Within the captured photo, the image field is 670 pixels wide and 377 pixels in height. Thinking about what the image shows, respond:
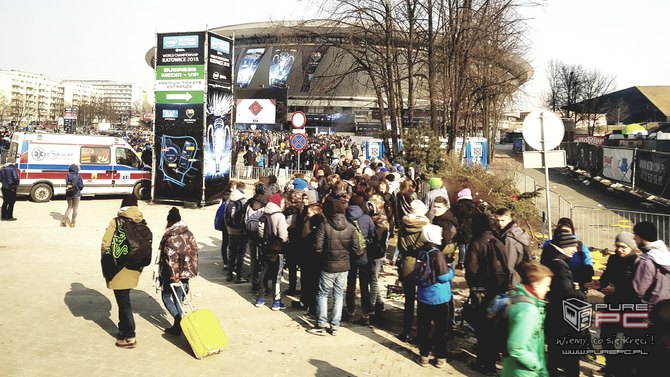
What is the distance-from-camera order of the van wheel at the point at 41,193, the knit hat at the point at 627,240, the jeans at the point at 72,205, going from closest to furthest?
the knit hat at the point at 627,240
the jeans at the point at 72,205
the van wheel at the point at 41,193

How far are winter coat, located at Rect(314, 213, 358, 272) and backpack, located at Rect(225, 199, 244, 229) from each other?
2.56m

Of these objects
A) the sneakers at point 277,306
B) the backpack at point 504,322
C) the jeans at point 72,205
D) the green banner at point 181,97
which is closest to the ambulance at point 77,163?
the green banner at point 181,97

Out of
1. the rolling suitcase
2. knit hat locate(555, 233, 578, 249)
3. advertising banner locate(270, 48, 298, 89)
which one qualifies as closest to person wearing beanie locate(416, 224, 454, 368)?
knit hat locate(555, 233, 578, 249)

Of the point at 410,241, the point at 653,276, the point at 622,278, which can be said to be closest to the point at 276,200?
the point at 410,241

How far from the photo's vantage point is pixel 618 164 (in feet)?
69.5

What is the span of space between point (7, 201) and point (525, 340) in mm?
14478

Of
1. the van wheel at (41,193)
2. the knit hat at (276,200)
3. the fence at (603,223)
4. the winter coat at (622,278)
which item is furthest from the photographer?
the van wheel at (41,193)

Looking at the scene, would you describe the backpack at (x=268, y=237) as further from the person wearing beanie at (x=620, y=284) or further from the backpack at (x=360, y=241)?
the person wearing beanie at (x=620, y=284)

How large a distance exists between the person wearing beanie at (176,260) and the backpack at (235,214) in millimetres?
2345

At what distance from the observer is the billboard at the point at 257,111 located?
30.5 metres

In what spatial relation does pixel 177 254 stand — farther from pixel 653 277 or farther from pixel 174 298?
pixel 653 277

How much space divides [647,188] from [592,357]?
14709mm

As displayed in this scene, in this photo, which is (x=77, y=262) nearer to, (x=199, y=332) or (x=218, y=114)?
(x=199, y=332)

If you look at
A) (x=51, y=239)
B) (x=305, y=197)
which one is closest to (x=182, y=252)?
(x=305, y=197)
